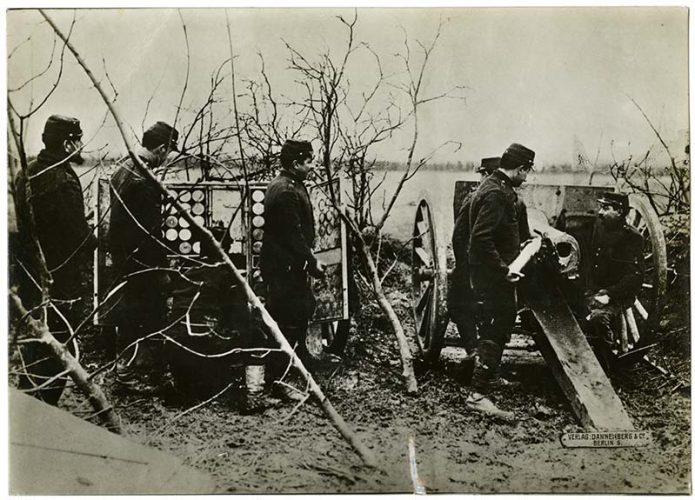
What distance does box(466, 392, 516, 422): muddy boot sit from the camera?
4.61 meters

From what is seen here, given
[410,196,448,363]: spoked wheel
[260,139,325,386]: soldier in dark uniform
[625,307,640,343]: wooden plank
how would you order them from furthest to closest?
[625,307,640,343]: wooden plank < [260,139,325,386]: soldier in dark uniform < [410,196,448,363]: spoked wheel

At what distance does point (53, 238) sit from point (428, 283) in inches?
101

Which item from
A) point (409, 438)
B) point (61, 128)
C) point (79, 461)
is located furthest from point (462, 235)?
point (79, 461)

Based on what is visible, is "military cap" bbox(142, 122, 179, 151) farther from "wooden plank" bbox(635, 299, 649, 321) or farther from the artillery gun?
"wooden plank" bbox(635, 299, 649, 321)

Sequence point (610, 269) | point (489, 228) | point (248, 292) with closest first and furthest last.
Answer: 1. point (248, 292)
2. point (489, 228)
3. point (610, 269)

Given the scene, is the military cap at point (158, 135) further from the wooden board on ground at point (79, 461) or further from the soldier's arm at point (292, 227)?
the wooden board on ground at point (79, 461)

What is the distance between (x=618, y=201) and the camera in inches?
187

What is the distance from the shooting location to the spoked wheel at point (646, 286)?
14.9ft

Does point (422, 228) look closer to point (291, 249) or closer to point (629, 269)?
point (291, 249)

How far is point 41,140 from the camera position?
467 centimetres

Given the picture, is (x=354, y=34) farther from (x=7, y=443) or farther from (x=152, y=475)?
(x=7, y=443)

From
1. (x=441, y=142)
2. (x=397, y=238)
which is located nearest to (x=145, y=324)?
(x=397, y=238)

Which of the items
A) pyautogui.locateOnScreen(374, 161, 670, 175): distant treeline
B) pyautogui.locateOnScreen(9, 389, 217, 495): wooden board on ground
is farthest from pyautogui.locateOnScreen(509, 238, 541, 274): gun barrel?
pyautogui.locateOnScreen(9, 389, 217, 495): wooden board on ground

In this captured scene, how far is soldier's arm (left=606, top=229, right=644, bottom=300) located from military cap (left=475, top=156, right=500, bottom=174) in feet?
3.38
